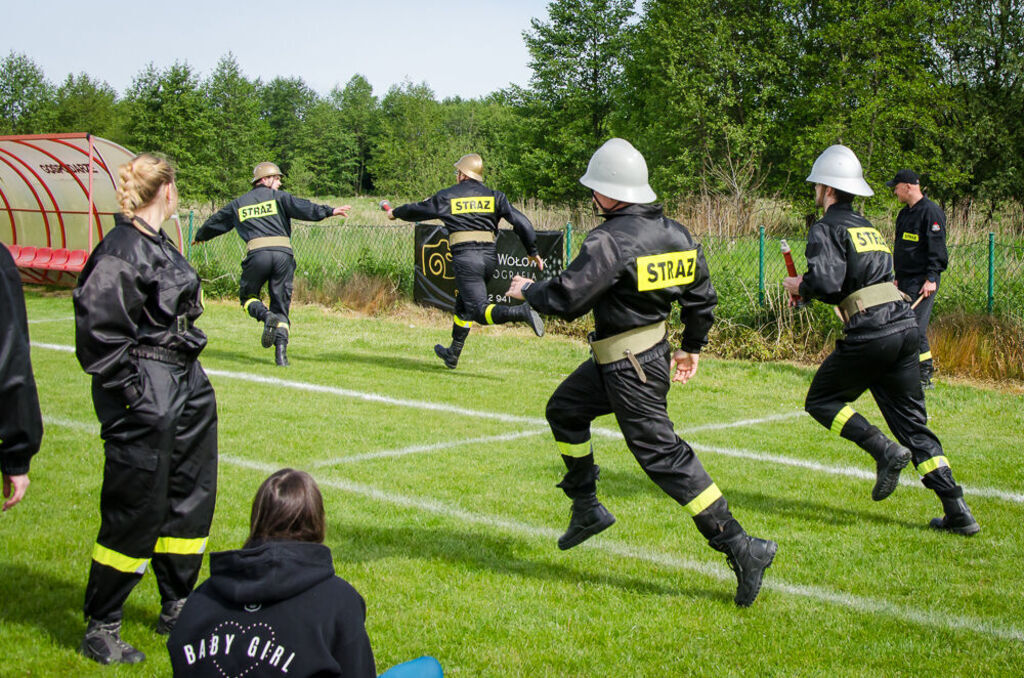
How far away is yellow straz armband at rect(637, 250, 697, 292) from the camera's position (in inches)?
166

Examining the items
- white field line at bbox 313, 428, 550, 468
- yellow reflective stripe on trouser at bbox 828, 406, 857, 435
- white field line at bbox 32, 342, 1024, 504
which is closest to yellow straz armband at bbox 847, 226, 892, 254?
yellow reflective stripe on trouser at bbox 828, 406, 857, 435

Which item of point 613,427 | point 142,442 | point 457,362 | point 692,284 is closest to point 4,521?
point 142,442

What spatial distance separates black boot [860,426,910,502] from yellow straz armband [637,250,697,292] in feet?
6.11

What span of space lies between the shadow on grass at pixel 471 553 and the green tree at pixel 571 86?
4513 cm

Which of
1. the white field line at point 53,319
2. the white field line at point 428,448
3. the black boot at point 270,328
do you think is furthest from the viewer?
the white field line at point 53,319

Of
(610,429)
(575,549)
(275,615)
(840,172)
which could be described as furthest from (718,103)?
(275,615)

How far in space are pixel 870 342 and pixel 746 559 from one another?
1.87 metres

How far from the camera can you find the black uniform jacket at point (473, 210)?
1043 cm

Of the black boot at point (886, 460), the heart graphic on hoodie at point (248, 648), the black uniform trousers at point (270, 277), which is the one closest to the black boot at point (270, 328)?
the black uniform trousers at point (270, 277)

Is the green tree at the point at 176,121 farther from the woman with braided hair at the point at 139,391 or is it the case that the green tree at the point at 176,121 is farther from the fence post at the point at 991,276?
the woman with braided hair at the point at 139,391

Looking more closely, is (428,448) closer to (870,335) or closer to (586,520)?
(586,520)

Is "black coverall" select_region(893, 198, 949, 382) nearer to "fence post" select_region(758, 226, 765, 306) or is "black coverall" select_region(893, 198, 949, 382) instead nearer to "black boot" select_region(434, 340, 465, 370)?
"fence post" select_region(758, 226, 765, 306)

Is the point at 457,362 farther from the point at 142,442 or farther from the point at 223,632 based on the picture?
the point at 223,632

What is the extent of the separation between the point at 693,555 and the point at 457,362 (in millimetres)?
6699
